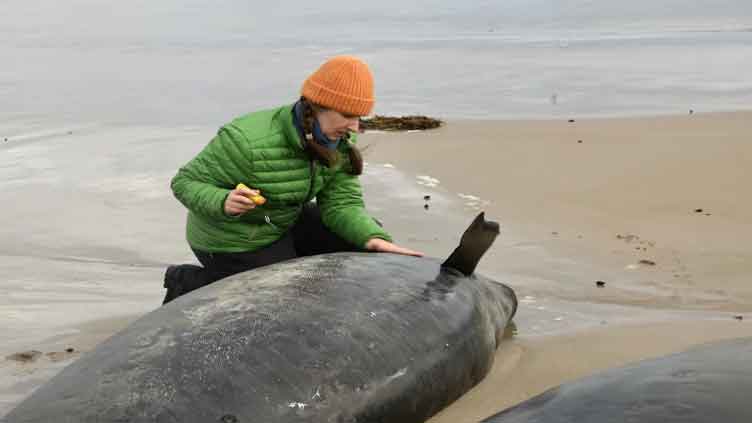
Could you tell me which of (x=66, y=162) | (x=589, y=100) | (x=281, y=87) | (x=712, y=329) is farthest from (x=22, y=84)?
(x=712, y=329)

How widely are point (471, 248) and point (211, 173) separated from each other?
121 centimetres

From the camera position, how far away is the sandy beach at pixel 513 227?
5121mm

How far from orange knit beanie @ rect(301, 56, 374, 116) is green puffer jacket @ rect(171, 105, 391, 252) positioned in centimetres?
22

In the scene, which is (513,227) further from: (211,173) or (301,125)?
(211,173)

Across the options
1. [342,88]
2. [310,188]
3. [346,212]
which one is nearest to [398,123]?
A: [346,212]

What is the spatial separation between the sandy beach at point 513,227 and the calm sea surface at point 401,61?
1.97 metres

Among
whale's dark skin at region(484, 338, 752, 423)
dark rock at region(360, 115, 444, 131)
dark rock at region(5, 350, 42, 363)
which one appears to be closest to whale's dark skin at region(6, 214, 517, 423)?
whale's dark skin at region(484, 338, 752, 423)

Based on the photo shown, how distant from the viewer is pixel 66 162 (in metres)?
10.0

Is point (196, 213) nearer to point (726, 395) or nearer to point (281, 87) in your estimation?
point (726, 395)

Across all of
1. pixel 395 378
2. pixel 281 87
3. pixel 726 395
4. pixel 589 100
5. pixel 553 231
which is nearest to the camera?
pixel 726 395

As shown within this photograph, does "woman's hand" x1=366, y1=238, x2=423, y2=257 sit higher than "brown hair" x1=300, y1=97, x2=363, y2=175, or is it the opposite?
"brown hair" x1=300, y1=97, x2=363, y2=175

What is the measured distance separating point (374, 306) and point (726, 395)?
1662 millimetres

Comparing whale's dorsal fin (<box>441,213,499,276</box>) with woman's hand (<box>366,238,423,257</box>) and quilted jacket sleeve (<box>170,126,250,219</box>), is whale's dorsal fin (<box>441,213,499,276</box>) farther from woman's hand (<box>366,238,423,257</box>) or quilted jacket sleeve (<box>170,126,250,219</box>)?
quilted jacket sleeve (<box>170,126,250,219</box>)

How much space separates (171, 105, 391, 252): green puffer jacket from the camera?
502cm
